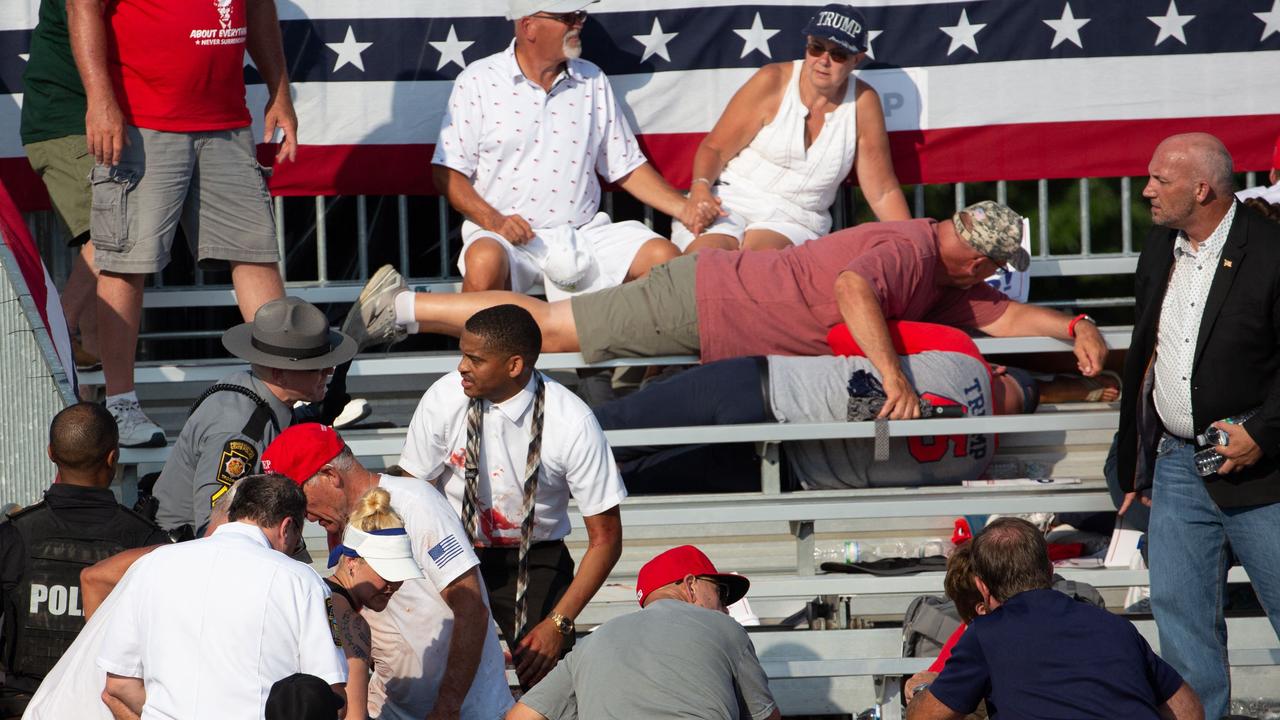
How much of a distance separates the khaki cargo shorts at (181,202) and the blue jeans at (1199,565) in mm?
3251

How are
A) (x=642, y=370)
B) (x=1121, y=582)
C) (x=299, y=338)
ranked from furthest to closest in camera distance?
(x=642, y=370) < (x=1121, y=582) < (x=299, y=338)

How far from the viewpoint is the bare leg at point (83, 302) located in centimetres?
616

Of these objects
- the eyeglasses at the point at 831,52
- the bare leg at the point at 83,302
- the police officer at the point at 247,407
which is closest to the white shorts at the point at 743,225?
the eyeglasses at the point at 831,52

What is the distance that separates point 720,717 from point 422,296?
274 cm

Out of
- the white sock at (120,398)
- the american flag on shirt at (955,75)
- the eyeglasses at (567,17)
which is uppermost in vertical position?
the eyeglasses at (567,17)

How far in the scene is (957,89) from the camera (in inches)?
282

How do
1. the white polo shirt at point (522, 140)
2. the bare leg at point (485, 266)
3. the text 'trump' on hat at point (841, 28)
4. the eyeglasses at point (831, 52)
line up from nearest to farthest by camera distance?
1. the bare leg at point (485, 266)
2. the text 'trump' on hat at point (841, 28)
3. the eyeglasses at point (831, 52)
4. the white polo shirt at point (522, 140)

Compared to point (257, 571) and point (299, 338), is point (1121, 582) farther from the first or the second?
point (257, 571)

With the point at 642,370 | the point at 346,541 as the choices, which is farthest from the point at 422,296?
the point at 346,541

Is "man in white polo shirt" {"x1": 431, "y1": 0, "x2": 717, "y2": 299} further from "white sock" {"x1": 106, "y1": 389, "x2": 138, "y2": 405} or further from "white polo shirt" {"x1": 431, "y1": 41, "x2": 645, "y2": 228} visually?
"white sock" {"x1": 106, "y1": 389, "x2": 138, "y2": 405}

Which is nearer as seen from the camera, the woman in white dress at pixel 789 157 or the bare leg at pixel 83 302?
the bare leg at pixel 83 302

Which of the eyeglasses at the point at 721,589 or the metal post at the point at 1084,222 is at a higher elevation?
the metal post at the point at 1084,222

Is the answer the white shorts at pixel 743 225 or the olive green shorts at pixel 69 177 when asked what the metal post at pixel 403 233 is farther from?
the olive green shorts at pixel 69 177

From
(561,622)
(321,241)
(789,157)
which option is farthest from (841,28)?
(561,622)
